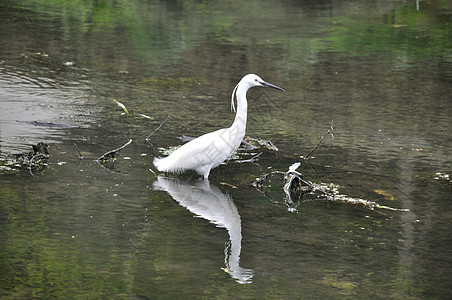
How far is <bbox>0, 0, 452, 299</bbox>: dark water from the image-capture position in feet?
15.1

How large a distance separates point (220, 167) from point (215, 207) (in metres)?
1.21

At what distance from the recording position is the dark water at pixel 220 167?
4605mm

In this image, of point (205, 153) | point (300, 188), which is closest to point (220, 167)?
point (205, 153)

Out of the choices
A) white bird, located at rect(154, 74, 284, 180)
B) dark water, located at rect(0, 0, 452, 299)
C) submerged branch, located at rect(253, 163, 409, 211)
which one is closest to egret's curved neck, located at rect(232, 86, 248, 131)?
white bird, located at rect(154, 74, 284, 180)

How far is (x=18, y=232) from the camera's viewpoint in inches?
199

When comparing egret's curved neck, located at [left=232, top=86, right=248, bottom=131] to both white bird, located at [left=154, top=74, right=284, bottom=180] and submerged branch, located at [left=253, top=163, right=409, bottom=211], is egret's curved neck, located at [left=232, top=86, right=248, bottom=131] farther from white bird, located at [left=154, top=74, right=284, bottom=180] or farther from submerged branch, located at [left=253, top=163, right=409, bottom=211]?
submerged branch, located at [left=253, top=163, right=409, bottom=211]

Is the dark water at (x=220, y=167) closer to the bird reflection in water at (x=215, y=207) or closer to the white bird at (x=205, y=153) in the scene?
the bird reflection in water at (x=215, y=207)

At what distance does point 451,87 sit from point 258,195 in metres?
5.56

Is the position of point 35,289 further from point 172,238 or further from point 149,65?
point 149,65

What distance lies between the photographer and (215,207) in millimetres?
5871

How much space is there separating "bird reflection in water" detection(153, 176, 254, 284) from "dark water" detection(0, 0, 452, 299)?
18 mm

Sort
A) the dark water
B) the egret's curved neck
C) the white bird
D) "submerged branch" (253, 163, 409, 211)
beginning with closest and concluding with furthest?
the dark water → "submerged branch" (253, 163, 409, 211) → the white bird → the egret's curved neck

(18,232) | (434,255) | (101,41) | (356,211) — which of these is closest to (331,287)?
(434,255)

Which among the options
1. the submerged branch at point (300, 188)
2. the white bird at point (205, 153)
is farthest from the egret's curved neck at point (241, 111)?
the submerged branch at point (300, 188)
